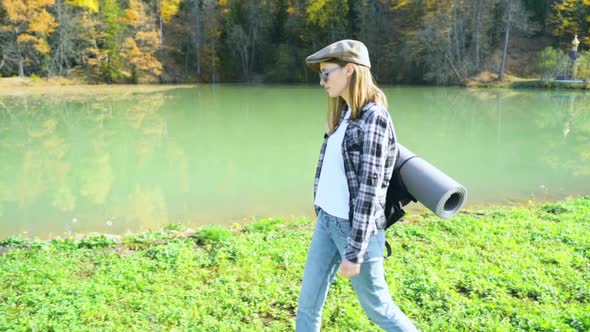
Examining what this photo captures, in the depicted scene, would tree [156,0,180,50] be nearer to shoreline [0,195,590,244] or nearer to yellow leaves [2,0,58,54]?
yellow leaves [2,0,58,54]

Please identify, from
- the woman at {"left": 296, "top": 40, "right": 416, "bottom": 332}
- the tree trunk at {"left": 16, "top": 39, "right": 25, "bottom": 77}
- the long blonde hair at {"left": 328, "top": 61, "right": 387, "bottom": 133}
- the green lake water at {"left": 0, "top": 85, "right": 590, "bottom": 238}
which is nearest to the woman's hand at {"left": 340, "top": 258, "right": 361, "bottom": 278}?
the woman at {"left": 296, "top": 40, "right": 416, "bottom": 332}

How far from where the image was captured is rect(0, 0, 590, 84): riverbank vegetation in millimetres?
32625

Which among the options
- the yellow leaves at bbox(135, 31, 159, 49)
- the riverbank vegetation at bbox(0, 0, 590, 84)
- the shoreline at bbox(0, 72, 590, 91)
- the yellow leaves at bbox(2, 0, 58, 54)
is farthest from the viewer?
the yellow leaves at bbox(135, 31, 159, 49)

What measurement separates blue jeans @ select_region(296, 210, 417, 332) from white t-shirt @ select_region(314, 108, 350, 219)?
50mm

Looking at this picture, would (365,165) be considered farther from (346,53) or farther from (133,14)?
(133,14)

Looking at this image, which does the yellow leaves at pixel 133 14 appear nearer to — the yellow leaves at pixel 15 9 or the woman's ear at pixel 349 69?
the yellow leaves at pixel 15 9

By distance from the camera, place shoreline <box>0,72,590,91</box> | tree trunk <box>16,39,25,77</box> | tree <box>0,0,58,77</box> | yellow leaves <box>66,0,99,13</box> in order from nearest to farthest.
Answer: shoreline <box>0,72,590,91</box>, tree <box>0,0,58,77</box>, tree trunk <box>16,39,25,77</box>, yellow leaves <box>66,0,99,13</box>

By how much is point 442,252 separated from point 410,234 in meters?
0.51

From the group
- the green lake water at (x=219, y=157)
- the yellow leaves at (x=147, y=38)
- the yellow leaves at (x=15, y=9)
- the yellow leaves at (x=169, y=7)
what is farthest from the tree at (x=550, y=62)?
the yellow leaves at (x=15, y=9)

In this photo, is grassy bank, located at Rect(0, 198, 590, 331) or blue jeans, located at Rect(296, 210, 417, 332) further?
grassy bank, located at Rect(0, 198, 590, 331)

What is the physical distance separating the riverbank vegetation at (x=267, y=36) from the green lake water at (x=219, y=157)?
1203 centimetres

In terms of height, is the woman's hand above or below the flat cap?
below

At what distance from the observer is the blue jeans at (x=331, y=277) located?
6.95 feet

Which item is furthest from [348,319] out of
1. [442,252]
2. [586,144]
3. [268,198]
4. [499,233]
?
[586,144]
